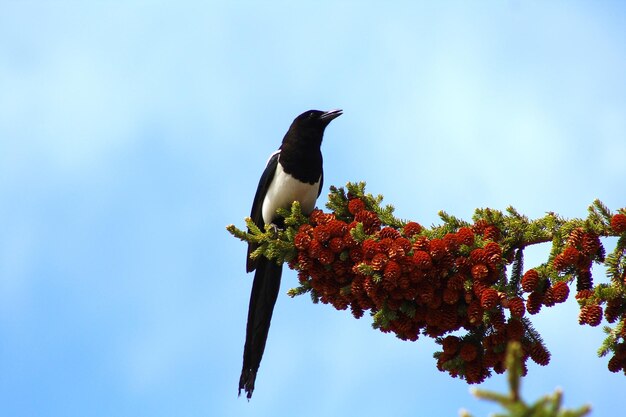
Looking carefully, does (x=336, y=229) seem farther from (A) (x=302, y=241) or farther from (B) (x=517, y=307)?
(B) (x=517, y=307)

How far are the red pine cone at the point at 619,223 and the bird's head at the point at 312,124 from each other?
298 centimetres

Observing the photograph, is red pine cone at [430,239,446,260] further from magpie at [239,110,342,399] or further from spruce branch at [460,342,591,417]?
magpie at [239,110,342,399]

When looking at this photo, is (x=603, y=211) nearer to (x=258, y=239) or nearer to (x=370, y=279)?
(x=370, y=279)

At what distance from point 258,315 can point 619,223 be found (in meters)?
2.78

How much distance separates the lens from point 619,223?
3.16 meters

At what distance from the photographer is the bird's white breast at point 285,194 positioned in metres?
5.48

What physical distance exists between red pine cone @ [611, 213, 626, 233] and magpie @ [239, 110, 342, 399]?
262cm

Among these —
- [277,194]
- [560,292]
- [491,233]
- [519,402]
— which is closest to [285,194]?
[277,194]

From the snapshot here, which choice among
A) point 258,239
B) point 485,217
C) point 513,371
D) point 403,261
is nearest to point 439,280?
point 403,261

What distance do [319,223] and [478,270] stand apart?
1.10m

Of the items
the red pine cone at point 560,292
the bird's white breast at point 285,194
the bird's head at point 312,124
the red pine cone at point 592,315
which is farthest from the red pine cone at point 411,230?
the bird's head at point 312,124

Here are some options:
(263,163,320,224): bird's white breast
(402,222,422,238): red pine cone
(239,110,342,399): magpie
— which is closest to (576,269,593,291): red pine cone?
(402,222,422,238): red pine cone

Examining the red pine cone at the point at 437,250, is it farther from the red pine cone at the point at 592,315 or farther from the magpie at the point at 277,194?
the magpie at the point at 277,194

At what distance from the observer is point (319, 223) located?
407cm
